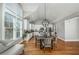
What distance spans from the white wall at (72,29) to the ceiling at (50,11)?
112 mm

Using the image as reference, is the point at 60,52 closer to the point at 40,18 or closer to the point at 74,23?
the point at 74,23

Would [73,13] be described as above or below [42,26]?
above

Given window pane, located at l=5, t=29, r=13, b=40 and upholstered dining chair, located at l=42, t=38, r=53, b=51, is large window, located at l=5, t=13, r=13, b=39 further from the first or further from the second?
upholstered dining chair, located at l=42, t=38, r=53, b=51

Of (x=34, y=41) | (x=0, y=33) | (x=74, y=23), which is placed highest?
(x=74, y=23)

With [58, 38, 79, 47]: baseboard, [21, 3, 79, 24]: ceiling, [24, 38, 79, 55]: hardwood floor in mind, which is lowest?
[24, 38, 79, 55]: hardwood floor

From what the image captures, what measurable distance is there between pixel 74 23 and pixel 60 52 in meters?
0.71

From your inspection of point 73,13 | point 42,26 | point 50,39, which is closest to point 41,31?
point 42,26

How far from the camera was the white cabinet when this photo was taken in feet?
7.84

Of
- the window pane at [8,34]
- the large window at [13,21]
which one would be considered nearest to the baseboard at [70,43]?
the large window at [13,21]

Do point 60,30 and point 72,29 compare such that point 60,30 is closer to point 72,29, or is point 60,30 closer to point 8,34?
point 72,29

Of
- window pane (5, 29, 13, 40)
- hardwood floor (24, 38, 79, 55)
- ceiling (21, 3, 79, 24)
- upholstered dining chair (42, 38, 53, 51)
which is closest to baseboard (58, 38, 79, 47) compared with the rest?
hardwood floor (24, 38, 79, 55)

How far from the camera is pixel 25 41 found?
8.18ft

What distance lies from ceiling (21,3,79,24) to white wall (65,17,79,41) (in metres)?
0.11

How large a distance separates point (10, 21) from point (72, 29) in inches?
54.1
